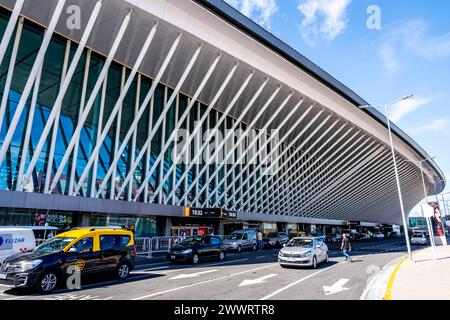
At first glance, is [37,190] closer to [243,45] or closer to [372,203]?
[243,45]

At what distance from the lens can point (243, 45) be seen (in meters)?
24.6

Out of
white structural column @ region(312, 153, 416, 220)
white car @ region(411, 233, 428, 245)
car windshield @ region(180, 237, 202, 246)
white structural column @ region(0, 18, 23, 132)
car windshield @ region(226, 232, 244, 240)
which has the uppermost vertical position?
white structural column @ region(0, 18, 23, 132)

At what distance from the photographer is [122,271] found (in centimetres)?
1073

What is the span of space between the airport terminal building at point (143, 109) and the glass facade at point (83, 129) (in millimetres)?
88

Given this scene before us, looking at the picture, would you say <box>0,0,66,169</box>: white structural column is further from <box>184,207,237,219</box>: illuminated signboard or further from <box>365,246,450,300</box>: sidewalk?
<box>365,246,450,300</box>: sidewalk

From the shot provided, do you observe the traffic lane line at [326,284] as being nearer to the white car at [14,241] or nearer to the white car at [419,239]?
the white car at [14,241]

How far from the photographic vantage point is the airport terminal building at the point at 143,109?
1909cm

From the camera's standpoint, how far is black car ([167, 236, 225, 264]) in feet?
51.4

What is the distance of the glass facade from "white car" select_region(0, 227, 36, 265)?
6.57 meters


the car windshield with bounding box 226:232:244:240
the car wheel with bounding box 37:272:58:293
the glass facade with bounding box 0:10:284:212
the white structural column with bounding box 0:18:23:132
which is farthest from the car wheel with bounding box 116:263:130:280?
the car windshield with bounding box 226:232:244:240

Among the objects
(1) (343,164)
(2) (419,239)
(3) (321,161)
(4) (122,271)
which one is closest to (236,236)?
(4) (122,271)

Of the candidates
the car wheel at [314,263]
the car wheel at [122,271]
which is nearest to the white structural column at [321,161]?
the car wheel at [314,263]
